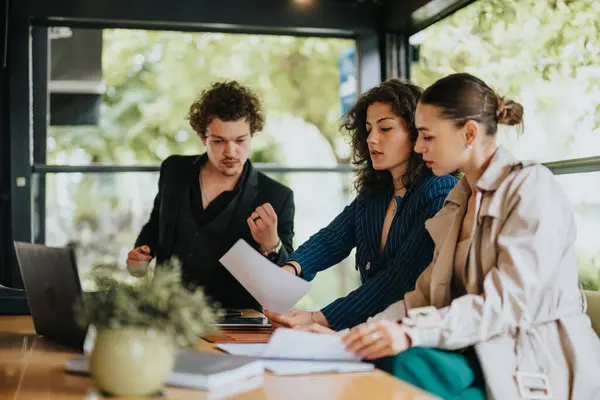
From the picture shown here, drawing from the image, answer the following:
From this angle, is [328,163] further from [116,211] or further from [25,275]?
[25,275]

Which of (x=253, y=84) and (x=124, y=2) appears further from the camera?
(x=253, y=84)

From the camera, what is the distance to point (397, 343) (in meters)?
1.73

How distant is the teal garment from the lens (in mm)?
1759

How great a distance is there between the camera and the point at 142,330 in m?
1.33

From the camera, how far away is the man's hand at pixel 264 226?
9.04 ft

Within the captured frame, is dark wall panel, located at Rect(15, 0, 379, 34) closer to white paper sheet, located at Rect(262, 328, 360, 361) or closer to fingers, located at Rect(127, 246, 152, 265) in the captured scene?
fingers, located at Rect(127, 246, 152, 265)

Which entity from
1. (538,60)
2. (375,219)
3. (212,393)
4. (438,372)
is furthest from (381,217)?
(538,60)

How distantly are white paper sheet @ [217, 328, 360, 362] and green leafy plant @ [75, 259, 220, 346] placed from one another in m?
0.30

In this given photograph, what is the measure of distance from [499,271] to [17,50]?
3.19 meters

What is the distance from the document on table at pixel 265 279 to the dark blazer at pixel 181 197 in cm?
70

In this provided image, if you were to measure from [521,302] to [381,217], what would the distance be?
2.65 feet

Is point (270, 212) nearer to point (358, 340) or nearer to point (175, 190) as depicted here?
point (175, 190)

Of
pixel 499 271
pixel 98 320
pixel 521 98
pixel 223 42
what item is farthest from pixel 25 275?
pixel 223 42

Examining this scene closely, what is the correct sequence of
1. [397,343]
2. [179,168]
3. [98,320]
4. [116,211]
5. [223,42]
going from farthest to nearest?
1. [223,42]
2. [116,211]
3. [179,168]
4. [397,343]
5. [98,320]
